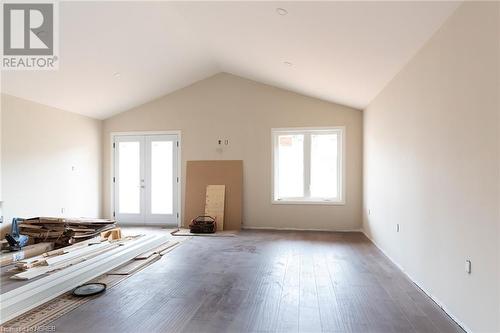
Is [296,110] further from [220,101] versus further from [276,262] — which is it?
[276,262]

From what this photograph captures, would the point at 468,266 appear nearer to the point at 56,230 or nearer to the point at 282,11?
the point at 282,11

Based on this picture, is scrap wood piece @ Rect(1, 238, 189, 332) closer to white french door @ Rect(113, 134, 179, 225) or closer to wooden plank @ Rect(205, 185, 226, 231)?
wooden plank @ Rect(205, 185, 226, 231)

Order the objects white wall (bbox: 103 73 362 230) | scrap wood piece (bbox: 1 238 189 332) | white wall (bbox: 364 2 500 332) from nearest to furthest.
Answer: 1. white wall (bbox: 364 2 500 332)
2. scrap wood piece (bbox: 1 238 189 332)
3. white wall (bbox: 103 73 362 230)

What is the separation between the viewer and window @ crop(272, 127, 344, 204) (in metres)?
6.18

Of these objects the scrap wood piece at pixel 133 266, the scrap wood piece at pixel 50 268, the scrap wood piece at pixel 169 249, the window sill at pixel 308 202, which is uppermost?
the window sill at pixel 308 202

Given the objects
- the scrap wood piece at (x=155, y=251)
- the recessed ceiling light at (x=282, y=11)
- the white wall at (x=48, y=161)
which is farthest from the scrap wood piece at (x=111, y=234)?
the recessed ceiling light at (x=282, y=11)

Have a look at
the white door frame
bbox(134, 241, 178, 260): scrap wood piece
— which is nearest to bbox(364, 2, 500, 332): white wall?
bbox(134, 241, 178, 260): scrap wood piece

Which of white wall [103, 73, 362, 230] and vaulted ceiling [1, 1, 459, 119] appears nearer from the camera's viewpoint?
vaulted ceiling [1, 1, 459, 119]

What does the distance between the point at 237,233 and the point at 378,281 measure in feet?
10.1

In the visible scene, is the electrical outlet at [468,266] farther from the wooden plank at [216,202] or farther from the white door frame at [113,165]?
the white door frame at [113,165]

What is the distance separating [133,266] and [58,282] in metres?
0.95

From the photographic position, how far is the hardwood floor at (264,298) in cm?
232

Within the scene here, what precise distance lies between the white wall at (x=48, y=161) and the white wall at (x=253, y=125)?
41.3 inches

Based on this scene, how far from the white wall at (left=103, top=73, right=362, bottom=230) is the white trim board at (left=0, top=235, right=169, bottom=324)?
2.85 meters
